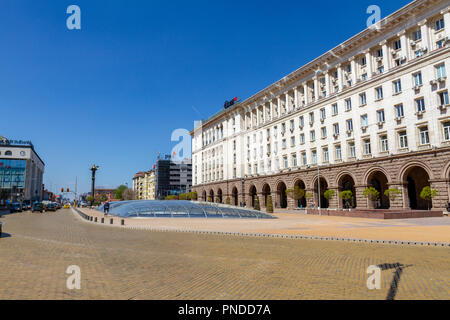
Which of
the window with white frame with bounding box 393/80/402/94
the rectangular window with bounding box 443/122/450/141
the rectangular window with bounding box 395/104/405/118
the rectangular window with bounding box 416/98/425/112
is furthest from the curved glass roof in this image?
the window with white frame with bounding box 393/80/402/94

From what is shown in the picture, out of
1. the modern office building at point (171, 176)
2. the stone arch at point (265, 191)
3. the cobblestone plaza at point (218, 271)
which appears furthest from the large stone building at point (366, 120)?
the modern office building at point (171, 176)

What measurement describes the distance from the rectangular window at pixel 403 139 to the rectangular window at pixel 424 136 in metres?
1.79

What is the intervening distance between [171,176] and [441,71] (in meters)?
128

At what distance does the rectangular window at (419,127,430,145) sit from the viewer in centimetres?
3494

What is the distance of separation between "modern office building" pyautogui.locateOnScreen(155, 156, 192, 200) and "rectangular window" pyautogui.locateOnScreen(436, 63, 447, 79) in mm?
118525

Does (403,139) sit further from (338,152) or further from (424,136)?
(338,152)

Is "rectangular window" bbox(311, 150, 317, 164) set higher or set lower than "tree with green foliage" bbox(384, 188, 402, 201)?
higher

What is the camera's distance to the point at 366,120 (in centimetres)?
4247

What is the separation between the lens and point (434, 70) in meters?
34.5

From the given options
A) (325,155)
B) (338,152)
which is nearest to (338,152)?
(338,152)


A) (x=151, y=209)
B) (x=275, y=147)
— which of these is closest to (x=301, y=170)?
(x=275, y=147)

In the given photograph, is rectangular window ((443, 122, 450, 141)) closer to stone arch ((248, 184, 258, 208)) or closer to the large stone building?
the large stone building

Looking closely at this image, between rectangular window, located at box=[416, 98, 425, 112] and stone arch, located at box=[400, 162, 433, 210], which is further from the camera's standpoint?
stone arch, located at box=[400, 162, 433, 210]
